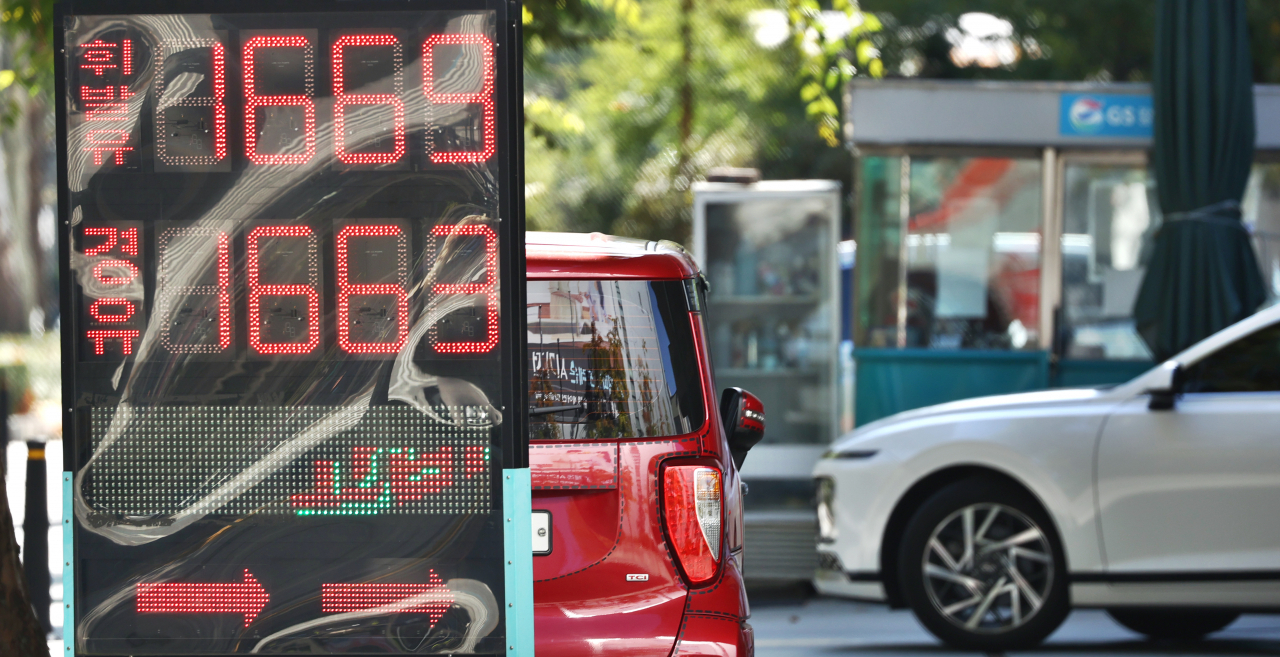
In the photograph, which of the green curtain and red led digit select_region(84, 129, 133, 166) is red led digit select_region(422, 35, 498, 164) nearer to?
red led digit select_region(84, 129, 133, 166)

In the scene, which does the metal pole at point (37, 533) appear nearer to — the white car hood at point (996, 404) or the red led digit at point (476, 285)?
the white car hood at point (996, 404)

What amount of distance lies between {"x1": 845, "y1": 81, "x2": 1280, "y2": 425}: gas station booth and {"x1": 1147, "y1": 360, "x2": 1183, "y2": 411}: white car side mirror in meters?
2.80

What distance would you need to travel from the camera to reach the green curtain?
8.87 metres

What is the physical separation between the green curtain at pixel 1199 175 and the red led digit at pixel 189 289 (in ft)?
23.1

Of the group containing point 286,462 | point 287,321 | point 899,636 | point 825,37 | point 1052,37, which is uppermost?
point 1052,37

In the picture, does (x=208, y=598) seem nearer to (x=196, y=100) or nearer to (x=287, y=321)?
(x=287, y=321)

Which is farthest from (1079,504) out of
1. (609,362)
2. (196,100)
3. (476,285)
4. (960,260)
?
(196,100)

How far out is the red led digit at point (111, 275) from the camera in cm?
332

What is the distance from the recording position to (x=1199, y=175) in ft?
29.5

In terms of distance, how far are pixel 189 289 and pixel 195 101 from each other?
0.45m

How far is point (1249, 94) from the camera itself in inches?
359

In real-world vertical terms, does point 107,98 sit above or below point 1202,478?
above

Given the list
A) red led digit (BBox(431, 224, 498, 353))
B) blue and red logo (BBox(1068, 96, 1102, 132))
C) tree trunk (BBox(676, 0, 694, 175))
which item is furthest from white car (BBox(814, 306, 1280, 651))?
tree trunk (BBox(676, 0, 694, 175))

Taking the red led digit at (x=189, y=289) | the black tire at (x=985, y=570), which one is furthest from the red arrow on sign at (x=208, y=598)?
the black tire at (x=985, y=570)
